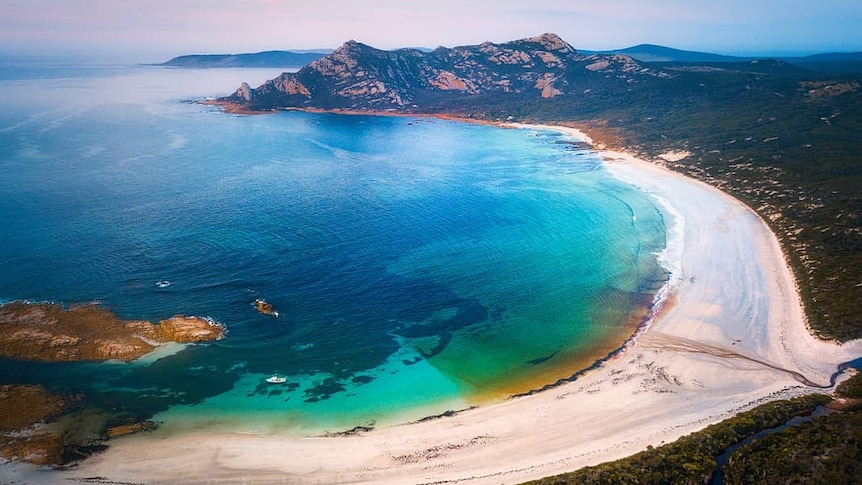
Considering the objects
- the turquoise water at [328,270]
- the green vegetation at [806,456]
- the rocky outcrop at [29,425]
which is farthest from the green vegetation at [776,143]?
the rocky outcrop at [29,425]

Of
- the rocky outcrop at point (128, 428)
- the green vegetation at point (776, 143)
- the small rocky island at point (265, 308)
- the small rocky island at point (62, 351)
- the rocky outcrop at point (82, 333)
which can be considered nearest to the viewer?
the small rocky island at point (62, 351)

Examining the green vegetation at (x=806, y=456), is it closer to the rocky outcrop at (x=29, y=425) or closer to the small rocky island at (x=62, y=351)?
the small rocky island at (x=62, y=351)

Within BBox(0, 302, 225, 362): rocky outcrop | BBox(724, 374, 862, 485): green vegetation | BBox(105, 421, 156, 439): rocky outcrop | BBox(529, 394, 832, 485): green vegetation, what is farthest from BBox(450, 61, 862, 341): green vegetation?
BBox(0, 302, 225, 362): rocky outcrop

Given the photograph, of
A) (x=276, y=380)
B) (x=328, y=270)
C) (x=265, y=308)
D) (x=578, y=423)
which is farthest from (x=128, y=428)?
(x=578, y=423)

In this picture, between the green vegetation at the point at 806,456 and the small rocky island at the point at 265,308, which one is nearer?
the green vegetation at the point at 806,456

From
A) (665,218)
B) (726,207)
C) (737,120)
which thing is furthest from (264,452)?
(737,120)

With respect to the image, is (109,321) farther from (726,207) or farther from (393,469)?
(726,207)

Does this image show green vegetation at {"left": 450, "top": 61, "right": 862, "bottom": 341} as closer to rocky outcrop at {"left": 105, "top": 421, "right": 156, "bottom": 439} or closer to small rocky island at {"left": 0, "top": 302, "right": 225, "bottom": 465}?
rocky outcrop at {"left": 105, "top": 421, "right": 156, "bottom": 439}
